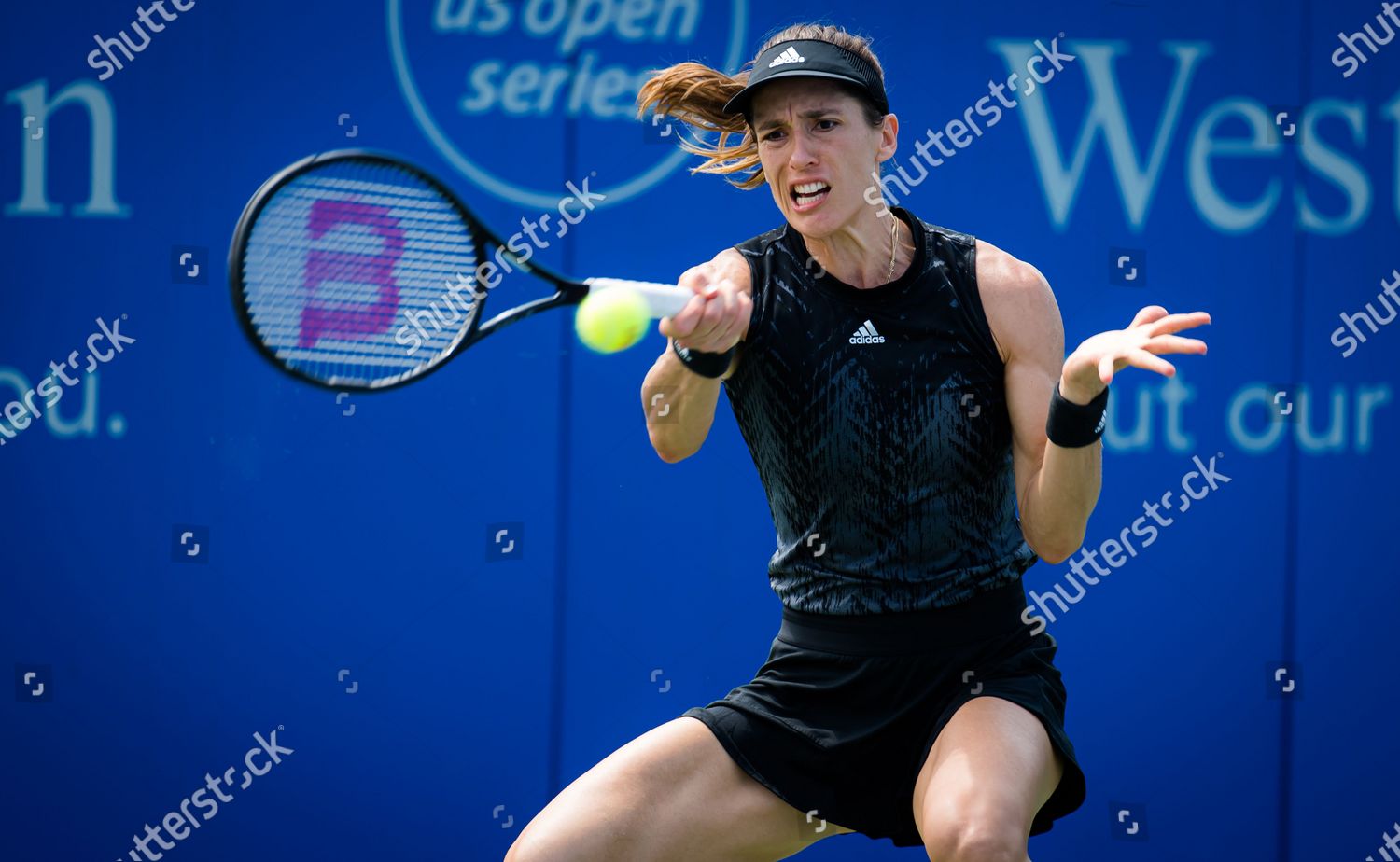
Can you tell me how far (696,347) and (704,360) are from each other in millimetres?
41

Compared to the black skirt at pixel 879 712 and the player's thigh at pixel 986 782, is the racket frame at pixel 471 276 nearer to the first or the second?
the black skirt at pixel 879 712

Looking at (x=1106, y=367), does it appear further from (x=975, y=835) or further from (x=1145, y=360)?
(x=975, y=835)

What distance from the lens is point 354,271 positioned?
2160 millimetres

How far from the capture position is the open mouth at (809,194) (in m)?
2.32

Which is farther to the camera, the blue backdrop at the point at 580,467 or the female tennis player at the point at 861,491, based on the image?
the blue backdrop at the point at 580,467

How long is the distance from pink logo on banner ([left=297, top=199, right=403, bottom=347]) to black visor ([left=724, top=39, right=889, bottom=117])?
2.02 ft

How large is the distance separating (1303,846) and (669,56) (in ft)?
8.14

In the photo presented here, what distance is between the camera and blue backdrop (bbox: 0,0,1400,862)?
3.42 metres

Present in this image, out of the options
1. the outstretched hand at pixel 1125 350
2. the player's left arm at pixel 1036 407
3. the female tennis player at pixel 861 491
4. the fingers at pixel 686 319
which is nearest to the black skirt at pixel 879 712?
the female tennis player at pixel 861 491

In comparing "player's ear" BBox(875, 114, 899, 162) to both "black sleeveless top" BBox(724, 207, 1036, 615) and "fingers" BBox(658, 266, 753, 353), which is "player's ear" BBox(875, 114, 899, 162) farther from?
"fingers" BBox(658, 266, 753, 353)

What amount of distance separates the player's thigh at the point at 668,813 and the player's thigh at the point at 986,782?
257mm

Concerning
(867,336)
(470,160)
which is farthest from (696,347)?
(470,160)

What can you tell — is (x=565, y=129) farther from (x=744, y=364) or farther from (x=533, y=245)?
(x=744, y=364)

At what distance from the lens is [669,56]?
3396mm
